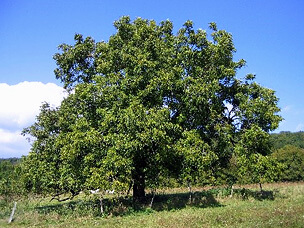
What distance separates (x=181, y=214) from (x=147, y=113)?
6.96 m

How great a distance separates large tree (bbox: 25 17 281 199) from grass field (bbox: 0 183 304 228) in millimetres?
1992

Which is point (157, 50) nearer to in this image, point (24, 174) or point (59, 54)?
point (59, 54)

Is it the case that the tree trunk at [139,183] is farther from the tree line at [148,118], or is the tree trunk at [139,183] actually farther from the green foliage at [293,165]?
the green foliage at [293,165]

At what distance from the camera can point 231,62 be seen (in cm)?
2473

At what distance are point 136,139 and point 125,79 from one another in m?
4.85

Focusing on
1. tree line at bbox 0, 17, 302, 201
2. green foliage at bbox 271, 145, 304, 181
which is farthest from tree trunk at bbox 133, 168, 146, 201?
green foliage at bbox 271, 145, 304, 181

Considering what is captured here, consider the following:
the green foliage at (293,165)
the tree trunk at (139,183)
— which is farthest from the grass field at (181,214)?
the green foliage at (293,165)

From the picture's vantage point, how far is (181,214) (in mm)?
17797

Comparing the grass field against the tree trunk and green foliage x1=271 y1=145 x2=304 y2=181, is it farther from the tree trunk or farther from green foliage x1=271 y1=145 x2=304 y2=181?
green foliage x1=271 y1=145 x2=304 y2=181

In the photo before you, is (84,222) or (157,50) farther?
(157,50)

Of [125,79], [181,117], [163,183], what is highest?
[125,79]

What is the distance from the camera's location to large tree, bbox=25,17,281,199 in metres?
18.7

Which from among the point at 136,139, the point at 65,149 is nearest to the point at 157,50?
the point at 136,139

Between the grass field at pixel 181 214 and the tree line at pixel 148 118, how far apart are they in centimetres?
174
